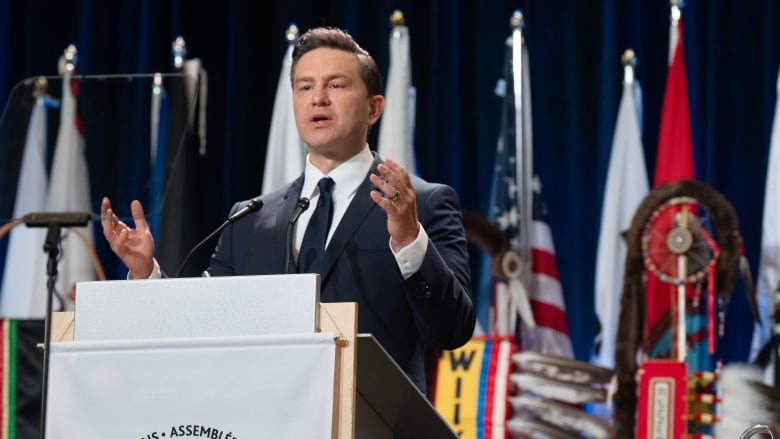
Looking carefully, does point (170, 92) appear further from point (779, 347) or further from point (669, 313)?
point (779, 347)

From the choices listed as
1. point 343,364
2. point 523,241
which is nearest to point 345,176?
point 343,364

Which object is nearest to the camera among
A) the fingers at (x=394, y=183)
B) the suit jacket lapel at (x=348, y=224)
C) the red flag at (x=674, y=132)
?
the fingers at (x=394, y=183)

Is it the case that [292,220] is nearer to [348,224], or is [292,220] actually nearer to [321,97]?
[348,224]

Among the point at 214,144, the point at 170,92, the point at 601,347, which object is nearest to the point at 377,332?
the point at 170,92

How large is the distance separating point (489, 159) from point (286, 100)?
100 cm

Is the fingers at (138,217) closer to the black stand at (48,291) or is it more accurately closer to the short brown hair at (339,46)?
the black stand at (48,291)

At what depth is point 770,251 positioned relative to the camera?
4844 millimetres

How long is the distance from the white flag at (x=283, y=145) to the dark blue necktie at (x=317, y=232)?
2.90m

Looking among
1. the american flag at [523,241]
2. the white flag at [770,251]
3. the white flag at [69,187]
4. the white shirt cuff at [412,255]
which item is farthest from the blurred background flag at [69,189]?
the white flag at [770,251]

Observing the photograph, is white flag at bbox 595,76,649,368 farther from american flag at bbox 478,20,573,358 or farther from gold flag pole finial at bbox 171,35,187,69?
gold flag pole finial at bbox 171,35,187,69

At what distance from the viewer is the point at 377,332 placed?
2.45m

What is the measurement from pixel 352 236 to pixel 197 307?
693 millimetres

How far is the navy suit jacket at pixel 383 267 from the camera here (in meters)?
2.32

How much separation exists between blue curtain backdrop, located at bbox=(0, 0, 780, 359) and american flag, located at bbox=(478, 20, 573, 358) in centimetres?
31
